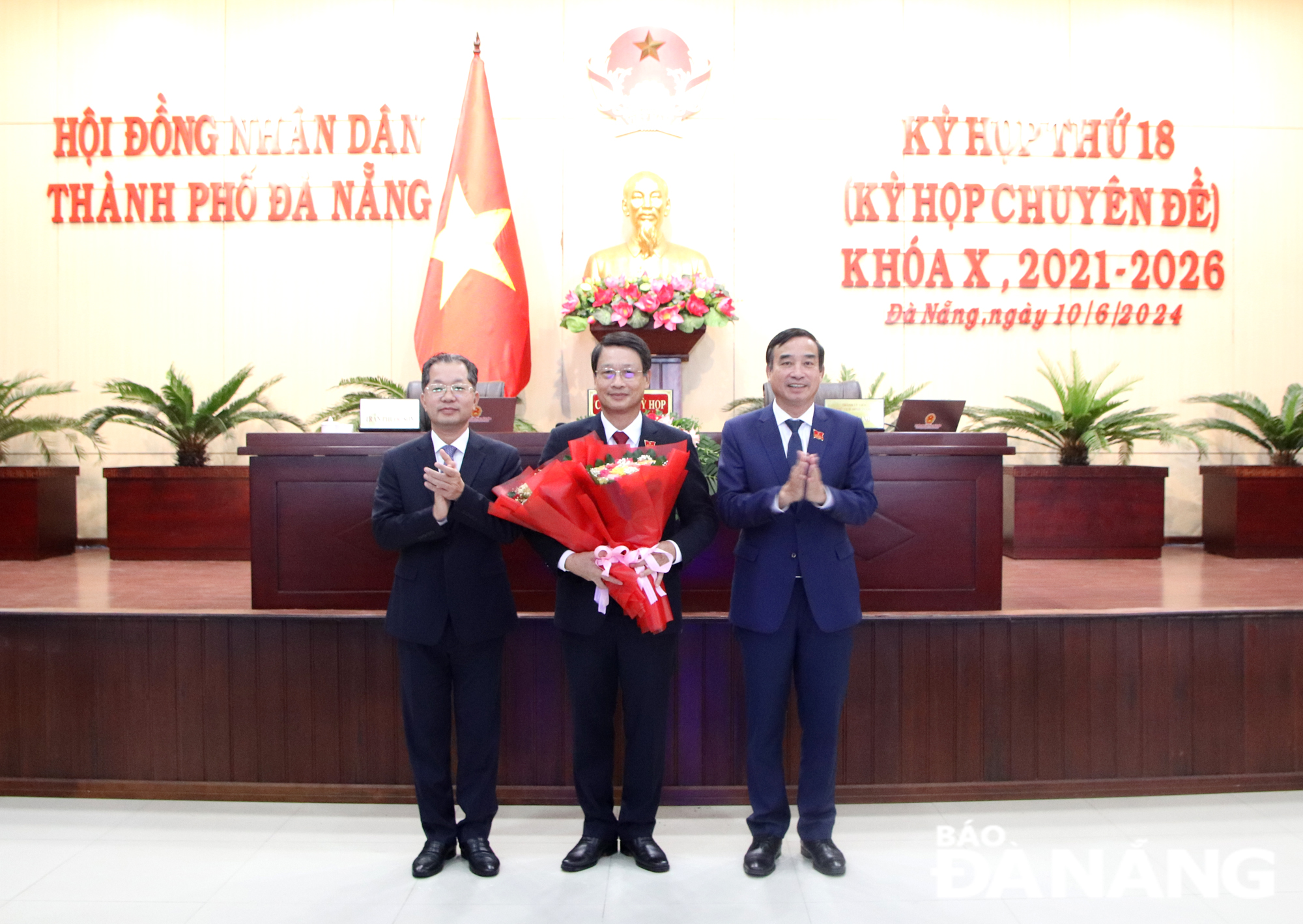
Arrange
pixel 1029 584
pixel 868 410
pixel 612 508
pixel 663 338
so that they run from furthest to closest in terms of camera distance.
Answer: pixel 663 338, pixel 1029 584, pixel 868 410, pixel 612 508

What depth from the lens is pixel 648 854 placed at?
2332mm

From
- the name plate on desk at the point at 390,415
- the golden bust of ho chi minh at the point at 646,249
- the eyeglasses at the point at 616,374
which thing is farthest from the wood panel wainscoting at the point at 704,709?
the golden bust of ho chi minh at the point at 646,249

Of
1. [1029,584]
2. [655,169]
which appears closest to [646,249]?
[655,169]

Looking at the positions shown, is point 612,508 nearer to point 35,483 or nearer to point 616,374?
point 616,374

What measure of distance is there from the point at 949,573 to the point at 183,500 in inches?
166

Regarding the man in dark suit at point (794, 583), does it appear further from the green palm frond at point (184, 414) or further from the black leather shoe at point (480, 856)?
the green palm frond at point (184, 414)

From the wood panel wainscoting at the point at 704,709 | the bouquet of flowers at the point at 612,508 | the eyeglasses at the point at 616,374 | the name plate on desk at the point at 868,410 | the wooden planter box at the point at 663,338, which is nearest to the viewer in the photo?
the bouquet of flowers at the point at 612,508

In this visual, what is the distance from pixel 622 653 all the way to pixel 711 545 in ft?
2.78

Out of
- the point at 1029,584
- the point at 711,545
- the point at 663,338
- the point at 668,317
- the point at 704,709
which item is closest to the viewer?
the point at 704,709

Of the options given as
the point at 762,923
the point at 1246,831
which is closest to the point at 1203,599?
the point at 1246,831

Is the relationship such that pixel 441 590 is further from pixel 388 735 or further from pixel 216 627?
pixel 216 627

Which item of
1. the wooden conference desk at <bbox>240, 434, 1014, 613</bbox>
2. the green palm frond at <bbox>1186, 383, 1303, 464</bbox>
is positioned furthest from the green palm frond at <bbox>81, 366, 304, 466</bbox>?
the green palm frond at <bbox>1186, 383, 1303, 464</bbox>

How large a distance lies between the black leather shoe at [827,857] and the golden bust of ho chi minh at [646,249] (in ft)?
11.8

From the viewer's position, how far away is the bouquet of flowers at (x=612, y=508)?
2070 millimetres
